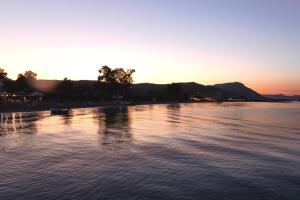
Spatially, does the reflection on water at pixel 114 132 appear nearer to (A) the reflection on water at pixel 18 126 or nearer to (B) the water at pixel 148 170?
(B) the water at pixel 148 170

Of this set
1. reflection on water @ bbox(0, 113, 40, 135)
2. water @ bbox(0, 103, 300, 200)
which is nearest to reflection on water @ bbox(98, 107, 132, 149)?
water @ bbox(0, 103, 300, 200)

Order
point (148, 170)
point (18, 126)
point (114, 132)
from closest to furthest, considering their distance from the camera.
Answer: point (148, 170), point (114, 132), point (18, 126)

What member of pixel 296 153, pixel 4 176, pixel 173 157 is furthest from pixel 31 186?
pixel 296 153

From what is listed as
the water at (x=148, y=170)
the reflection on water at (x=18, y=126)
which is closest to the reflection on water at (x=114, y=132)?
the water at (x=148, y=170)

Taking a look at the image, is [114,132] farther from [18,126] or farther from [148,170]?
[148,170]

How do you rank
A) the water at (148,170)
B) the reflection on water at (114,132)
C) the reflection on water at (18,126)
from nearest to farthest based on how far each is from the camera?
the water at (148,170) < the reflection on water at (114,132) < the reflection on water at (18,126)

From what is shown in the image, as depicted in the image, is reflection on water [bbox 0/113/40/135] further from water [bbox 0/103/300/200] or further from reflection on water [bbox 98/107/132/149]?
water [bbox 0/103/300/200]

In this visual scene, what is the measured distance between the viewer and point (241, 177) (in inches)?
926

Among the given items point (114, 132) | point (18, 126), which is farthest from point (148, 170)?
point (18, 126)

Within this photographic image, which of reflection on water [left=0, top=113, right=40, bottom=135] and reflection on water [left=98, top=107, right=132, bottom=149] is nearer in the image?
reflection on water [left=98, top=107, right=132, bottom=149]

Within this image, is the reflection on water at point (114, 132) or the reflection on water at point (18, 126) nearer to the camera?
the reflection on water at point (114, 132)

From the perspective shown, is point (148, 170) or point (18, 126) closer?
point (148, 170)

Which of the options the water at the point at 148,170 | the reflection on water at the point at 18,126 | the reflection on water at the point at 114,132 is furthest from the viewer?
the reflection on water at the point at 18,126

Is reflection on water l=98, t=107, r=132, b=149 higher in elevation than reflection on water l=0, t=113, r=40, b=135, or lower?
lower
